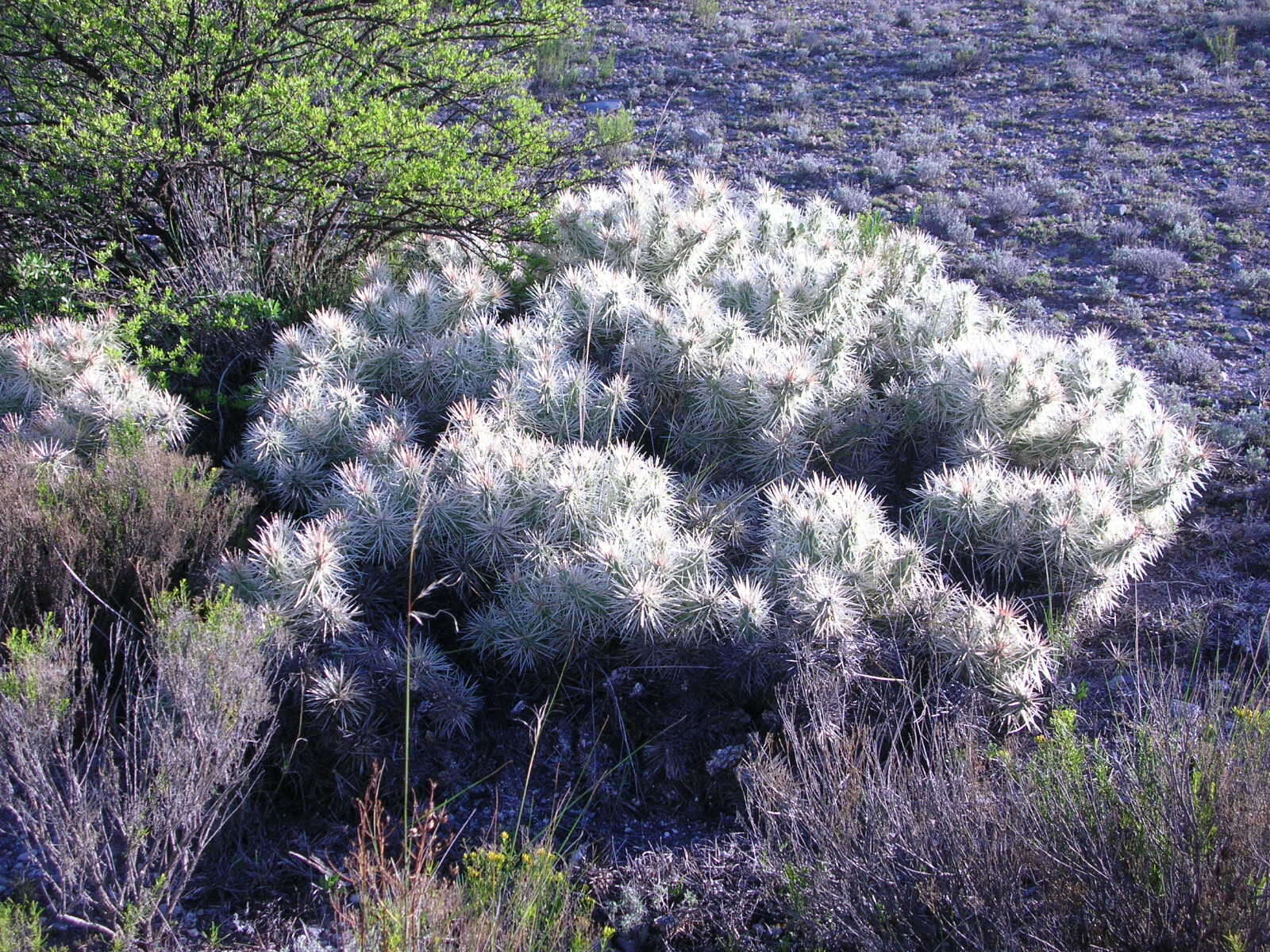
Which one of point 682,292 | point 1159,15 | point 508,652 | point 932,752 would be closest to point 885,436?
point 682,292

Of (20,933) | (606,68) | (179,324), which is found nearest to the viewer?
(20,933)

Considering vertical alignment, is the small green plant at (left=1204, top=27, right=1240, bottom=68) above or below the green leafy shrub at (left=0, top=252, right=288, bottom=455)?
above

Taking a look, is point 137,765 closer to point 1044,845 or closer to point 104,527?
point 104,527

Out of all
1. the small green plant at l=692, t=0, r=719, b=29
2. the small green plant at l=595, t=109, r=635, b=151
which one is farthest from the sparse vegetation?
the small green plant at l=692, t=0, r=719, b=29

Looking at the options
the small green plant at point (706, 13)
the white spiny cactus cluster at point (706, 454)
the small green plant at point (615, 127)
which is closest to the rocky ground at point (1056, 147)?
the small green plant at point (706, 13)

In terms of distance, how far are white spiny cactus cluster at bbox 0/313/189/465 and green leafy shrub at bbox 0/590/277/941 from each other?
1338mm

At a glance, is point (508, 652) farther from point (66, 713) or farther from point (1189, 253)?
point (1189, 253)

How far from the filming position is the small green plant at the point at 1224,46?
1210cm

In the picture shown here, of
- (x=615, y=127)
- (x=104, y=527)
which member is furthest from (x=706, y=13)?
(x=104, y=527)

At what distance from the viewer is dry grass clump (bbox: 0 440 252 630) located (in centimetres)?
354

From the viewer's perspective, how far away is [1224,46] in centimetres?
1224

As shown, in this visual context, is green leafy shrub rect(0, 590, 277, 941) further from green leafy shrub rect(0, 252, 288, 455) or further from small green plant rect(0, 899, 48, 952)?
green leafy shrub rect(0, 252, 288, 455)

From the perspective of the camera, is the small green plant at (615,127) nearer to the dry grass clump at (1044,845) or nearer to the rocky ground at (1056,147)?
the rocky ground at (1056,147)

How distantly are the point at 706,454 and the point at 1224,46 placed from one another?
37.6 ft
